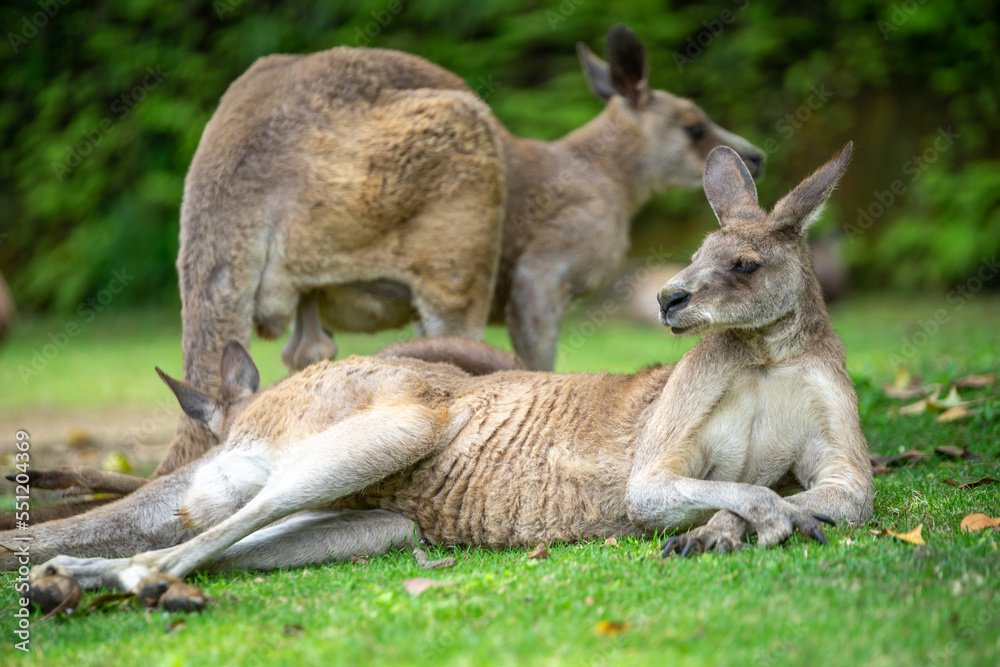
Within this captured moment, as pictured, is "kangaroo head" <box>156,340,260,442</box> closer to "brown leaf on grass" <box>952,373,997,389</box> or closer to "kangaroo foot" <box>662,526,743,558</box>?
"kangaroo foot" <box>662,526,743,558</box>

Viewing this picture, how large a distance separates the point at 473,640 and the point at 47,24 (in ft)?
45.9

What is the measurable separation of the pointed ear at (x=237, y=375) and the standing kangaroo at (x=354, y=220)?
0.78 ft

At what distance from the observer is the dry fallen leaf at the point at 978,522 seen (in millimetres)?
3163

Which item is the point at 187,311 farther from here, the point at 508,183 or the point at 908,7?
the point at 908,7

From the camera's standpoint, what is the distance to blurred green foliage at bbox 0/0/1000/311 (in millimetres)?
12242

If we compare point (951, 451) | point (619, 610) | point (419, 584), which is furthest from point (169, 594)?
point (951, 451)

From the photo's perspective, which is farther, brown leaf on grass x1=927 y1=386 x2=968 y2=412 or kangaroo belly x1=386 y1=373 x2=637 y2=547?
brown leaf on grass x1=927 y1=386 x2=968 y2=412

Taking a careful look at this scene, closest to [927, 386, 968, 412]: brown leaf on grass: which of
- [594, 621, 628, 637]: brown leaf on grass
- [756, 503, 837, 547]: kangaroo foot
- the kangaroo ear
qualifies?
[756, 503, 837, 547]: kangaroo foot

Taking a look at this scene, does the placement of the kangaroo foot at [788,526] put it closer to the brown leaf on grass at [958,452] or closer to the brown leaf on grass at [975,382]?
the brown leaf on grass at [958,452]

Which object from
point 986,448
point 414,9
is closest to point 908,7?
point 414,9

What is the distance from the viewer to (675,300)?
330 cm

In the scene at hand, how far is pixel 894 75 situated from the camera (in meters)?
12.7

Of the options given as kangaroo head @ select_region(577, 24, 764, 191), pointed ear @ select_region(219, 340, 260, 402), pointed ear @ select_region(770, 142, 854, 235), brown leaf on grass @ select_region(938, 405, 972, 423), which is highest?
kangaroo head @ select_region(577, 24, 764, 191)

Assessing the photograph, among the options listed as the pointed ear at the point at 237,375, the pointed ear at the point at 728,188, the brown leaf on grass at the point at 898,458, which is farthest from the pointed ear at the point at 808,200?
the pointed ear at the point at 237,375
